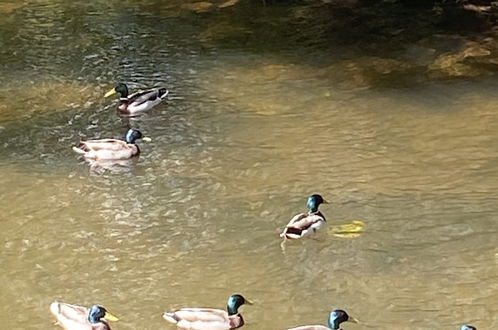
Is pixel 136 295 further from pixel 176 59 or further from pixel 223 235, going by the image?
pixel 176 59

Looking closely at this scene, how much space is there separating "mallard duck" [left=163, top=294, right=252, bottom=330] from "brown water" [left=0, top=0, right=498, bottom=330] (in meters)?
0.14

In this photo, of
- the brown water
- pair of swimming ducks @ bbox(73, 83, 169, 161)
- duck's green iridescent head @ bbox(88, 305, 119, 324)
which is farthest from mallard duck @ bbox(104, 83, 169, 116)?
duck's green iridescent head @ bbox(88, 305, 119, 324)

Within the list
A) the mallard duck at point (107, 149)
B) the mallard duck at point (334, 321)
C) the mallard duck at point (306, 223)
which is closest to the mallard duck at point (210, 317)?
the mallard duck at point (334, 321)

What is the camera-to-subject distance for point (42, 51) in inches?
524

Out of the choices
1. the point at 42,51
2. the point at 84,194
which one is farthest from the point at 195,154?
the point at 42,51

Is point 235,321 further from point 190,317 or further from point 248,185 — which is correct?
point 248,185

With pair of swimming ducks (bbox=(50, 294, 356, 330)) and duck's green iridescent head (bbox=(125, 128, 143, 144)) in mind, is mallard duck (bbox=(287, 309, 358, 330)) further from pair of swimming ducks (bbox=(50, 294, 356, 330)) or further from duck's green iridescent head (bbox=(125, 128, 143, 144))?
duck's green iridescent head (bbox=(125, 128, 143, 144))

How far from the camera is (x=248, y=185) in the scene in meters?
8.88

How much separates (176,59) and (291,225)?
18.3 ft

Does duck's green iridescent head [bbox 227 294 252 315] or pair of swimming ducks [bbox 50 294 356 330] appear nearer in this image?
pair of swimming ducks [bbox 50 294 356 330]

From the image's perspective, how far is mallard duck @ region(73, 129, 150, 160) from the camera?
9500mm

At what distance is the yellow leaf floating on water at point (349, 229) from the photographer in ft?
25.9

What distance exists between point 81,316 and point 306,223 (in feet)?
6.66

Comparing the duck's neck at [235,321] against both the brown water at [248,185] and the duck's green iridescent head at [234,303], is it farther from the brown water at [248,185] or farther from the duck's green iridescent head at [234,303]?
the brown water at [248,185]
